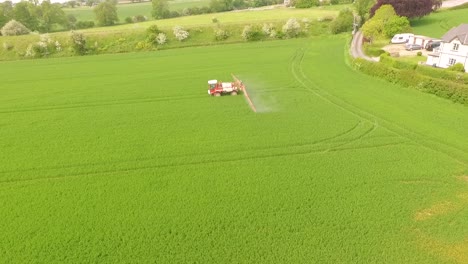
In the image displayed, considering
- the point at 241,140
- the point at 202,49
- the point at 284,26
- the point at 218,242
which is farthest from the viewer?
the point at 284,26

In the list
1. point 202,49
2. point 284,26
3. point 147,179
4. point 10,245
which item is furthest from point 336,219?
point 284,26

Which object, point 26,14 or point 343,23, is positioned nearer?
point 343,23

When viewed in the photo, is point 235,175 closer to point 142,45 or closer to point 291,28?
point 142,45

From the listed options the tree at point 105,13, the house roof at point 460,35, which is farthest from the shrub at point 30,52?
the house roof at point 460,35

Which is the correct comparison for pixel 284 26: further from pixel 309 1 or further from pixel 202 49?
pixel 309 1

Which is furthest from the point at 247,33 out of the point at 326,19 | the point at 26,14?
the point at 26,14

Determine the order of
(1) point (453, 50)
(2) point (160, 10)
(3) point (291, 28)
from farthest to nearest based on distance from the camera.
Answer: (2) point (160, 10), (3) point (291, 28), (1) point (453, 50)

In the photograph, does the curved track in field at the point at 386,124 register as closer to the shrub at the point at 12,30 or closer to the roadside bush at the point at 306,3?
the shrub at the point at 12,30
